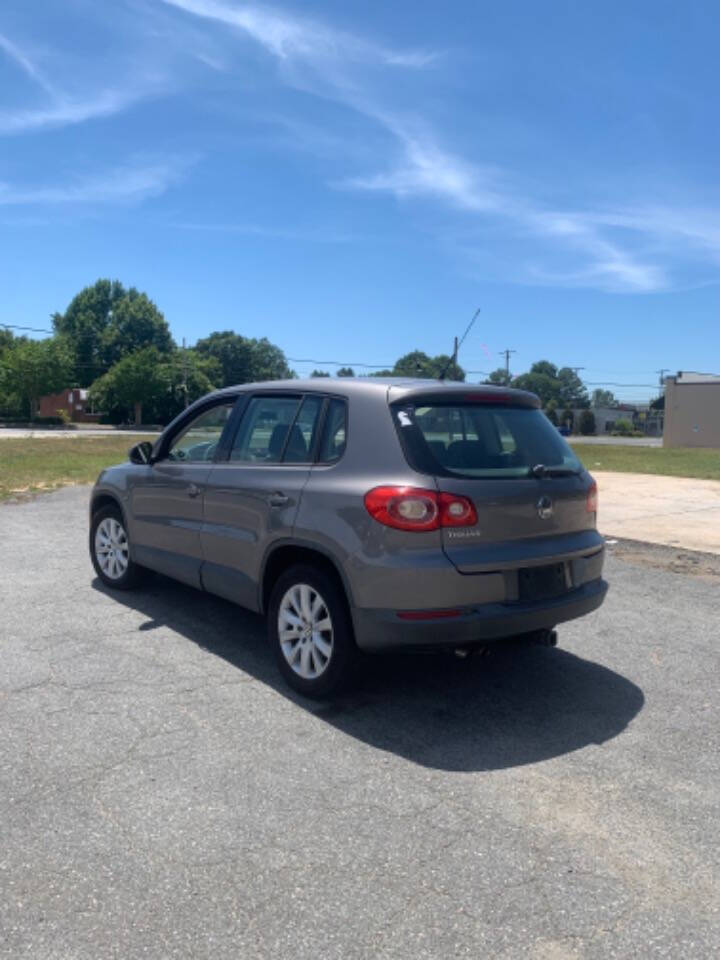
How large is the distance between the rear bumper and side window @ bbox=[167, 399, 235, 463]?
199 cm

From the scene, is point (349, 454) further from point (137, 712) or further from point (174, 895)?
point (174, 895)

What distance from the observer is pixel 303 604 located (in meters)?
4.39

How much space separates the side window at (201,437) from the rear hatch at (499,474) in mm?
1674

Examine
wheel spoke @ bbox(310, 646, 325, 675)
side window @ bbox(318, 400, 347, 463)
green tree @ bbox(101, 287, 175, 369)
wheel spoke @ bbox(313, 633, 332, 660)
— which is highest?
green tree @ bbox(101, 287, 175, 369)

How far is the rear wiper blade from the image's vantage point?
171 inches

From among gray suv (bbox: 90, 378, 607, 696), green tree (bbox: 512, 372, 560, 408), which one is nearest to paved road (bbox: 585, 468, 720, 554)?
gray suv (bbox: 90, 378, 607, 696)

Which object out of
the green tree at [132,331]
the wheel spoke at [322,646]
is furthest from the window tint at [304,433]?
the green tree at [132,331]

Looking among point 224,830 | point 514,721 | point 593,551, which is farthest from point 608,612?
point 224,830

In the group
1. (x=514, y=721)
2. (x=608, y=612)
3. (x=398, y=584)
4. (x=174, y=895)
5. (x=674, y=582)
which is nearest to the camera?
(x=174, y=895)

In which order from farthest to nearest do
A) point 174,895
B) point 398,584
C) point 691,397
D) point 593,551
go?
point 691,397
point 593,551
point 398,584
point 174,895

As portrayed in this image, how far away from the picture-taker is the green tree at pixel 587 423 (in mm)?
86625

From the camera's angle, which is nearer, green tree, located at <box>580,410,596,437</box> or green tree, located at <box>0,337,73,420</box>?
green tree, located at <box>0,337,73,420</box>

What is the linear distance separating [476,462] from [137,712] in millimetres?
2147

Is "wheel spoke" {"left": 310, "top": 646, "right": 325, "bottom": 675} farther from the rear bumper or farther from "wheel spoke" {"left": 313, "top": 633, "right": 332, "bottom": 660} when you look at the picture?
the rear bumper
